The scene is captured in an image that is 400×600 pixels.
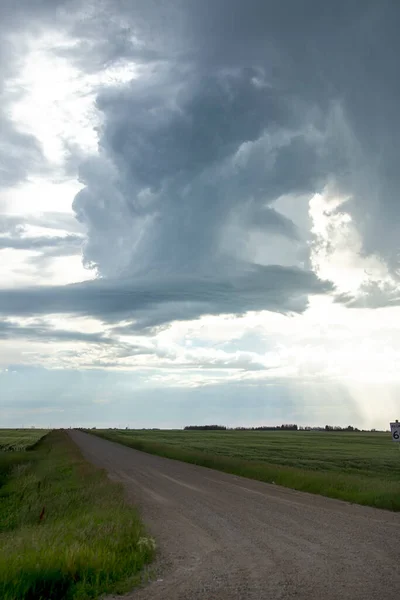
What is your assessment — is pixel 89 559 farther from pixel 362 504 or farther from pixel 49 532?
pixel 362 504

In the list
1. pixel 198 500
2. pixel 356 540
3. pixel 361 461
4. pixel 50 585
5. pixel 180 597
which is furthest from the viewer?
pixel 361 461

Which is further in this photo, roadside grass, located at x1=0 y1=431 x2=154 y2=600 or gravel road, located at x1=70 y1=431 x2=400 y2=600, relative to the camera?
roadside grass, located at x1=0 y1=431 x2=154 y2=600

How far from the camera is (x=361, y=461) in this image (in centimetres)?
5119

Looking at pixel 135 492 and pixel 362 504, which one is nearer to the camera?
pixel 362 504

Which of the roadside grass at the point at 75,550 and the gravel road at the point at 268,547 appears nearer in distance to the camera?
the gravel road at the point at 268,547

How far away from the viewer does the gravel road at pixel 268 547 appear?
32.5 feet

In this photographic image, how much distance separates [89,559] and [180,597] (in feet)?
9.02

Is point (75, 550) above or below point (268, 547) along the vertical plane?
above

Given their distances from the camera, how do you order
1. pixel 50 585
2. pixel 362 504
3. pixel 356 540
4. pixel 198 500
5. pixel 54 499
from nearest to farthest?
pixel 50 585 → pixel 356 540 → pixel 362 504 → pixel 198 500 → pixel 54 499

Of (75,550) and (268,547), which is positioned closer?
(75,550)

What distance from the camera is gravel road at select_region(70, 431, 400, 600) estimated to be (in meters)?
9.90

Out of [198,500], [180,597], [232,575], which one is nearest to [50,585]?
[180,597]

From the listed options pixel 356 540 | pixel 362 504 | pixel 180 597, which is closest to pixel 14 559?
pixel 180 597

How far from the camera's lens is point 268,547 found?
1365 centimetres
